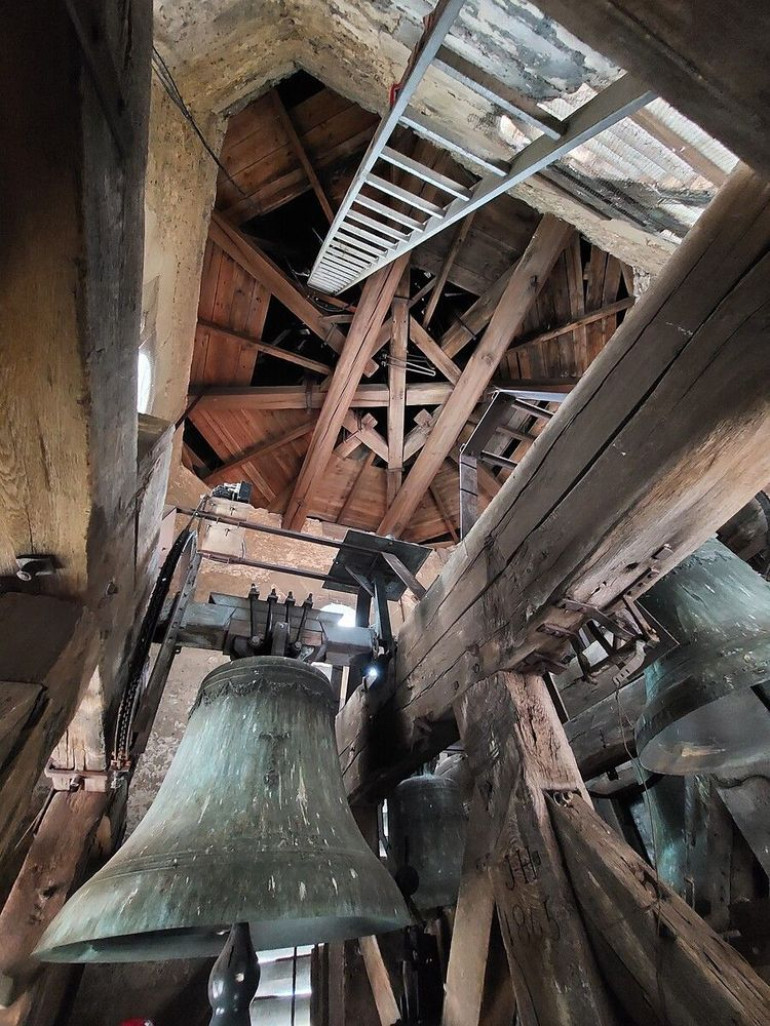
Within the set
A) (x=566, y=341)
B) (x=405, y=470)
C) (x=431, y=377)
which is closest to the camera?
(x=566, y=341)

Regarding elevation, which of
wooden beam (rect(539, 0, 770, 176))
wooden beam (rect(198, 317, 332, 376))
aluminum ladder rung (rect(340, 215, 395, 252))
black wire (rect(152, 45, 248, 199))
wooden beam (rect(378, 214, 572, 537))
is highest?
wooden beam (rect(198, 317, 332, 376))

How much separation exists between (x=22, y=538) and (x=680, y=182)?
90.8 inches

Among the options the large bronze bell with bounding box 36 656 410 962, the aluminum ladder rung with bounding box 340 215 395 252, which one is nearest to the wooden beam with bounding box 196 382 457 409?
the aluminum ladder rung with bounding box 340 215 395 252

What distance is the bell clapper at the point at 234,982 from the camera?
1.14 m

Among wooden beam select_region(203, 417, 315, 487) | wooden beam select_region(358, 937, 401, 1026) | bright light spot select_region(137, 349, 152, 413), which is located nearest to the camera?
wooden beam select_region(358, 937, 401, 1026)

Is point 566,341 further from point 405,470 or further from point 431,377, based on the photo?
point 405,470

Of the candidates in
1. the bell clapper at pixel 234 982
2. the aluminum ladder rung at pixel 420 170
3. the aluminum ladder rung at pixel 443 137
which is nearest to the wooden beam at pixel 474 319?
the aluminum ladder rung at pixel 420 170

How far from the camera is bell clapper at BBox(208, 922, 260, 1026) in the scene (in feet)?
3.74

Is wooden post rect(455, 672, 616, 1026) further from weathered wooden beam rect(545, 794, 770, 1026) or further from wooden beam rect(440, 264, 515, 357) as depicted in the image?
wooden beam rect(440, 264, 515, 357)

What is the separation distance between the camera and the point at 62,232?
2.59 ft

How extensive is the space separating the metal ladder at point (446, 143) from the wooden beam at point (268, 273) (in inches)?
30.0

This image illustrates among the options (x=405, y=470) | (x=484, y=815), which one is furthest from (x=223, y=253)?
(x=484, y=815)

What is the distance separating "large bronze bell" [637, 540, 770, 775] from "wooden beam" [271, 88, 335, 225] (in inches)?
160

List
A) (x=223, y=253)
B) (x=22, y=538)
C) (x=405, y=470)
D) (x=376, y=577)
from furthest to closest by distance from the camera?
1. (x=405, y=470)
2. (x=223, y=253)
3. (x=376, y=577)
4. (x=22, y=538)
